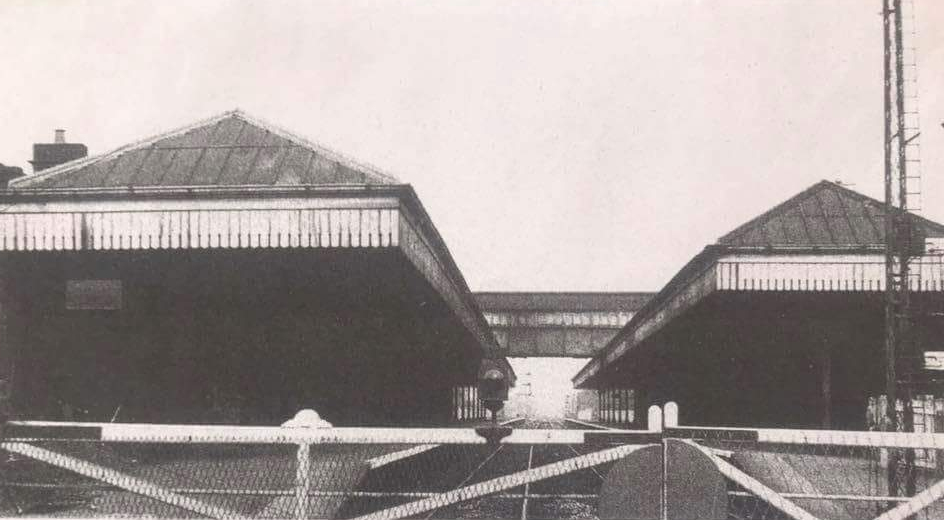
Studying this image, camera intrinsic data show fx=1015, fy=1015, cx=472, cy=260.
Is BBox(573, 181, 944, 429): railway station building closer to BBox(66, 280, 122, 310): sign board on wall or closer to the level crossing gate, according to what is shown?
the level crossing gate

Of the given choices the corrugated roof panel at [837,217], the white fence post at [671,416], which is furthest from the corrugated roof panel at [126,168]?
the corrugated roof panel at [837,217]

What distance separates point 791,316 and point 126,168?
10.3 metres

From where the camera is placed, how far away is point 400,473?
1659cm

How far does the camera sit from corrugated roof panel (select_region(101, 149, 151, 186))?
33.3ft

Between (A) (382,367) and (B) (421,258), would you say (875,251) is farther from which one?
(A) (382,367)

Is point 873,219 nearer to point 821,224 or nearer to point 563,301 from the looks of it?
point 821,224

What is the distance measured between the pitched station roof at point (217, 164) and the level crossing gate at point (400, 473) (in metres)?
2.55

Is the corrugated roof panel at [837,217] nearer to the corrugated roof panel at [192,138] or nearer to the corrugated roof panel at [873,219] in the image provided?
the corrugated roof panel at [873,219]

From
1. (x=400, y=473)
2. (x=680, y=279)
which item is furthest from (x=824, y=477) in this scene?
(x=400, y=473)

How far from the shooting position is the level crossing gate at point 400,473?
6.55 m

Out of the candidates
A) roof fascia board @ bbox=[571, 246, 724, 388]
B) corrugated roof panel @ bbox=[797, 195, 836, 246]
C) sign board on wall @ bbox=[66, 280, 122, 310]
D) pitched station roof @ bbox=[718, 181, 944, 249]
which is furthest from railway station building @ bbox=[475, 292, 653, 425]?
sign board on wall @ bbox=[66, 280, 122, 310]

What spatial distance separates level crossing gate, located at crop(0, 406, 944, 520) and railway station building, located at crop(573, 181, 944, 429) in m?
2.05

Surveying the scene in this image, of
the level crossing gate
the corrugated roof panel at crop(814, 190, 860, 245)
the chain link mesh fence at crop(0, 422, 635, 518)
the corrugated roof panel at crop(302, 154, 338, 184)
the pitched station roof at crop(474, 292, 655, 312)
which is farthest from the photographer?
the pitched station roof at crop(474, 292, 655, 312)

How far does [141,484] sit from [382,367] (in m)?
6.65
